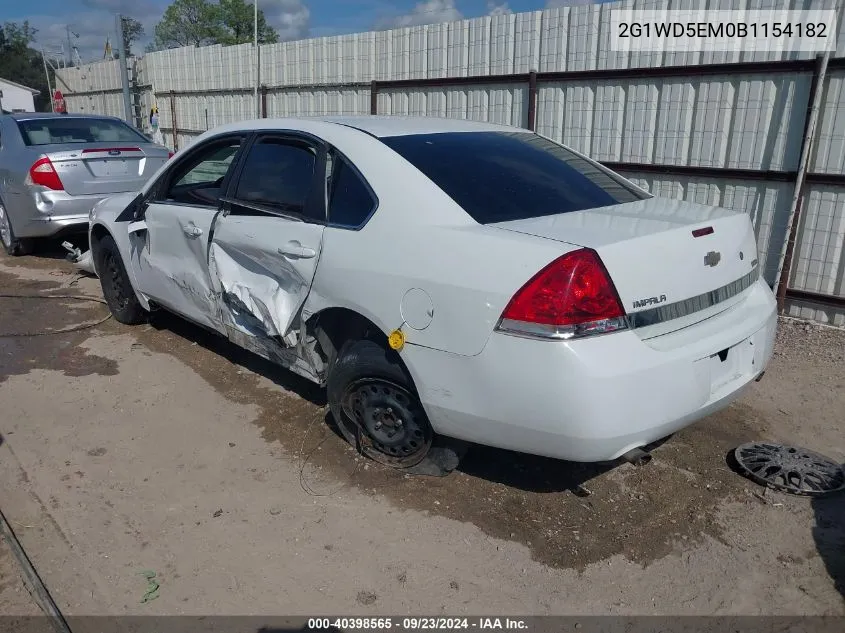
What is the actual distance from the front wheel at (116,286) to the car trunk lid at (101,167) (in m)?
2.13

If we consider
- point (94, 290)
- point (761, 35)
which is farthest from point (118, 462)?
point (761, 35)

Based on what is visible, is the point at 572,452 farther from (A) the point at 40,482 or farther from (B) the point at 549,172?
(A) the point at 40,482

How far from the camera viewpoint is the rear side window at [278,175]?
3.58 m

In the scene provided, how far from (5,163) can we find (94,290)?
85.8 inches

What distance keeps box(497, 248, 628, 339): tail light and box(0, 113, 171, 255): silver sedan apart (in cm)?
631

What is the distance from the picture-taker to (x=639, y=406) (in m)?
2.57

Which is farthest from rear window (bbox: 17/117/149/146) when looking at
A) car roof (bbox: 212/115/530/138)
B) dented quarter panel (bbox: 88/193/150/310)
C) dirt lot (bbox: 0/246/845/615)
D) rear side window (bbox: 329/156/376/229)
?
rear side window (bbox: 329/156/376/229)

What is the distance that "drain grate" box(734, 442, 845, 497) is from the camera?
130 inches

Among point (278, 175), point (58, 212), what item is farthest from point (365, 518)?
point (58, 212)

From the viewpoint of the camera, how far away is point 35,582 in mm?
2648

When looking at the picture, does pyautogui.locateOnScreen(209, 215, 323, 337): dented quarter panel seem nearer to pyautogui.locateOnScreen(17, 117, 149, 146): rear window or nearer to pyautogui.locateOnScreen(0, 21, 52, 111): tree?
pyautogui.locateOnScreen(17, 117, 149, 146): rear window

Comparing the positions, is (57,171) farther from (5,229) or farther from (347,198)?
(347,198)

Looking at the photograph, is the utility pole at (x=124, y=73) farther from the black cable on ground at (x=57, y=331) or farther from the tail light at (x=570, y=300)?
the tail light at (x=570, y=300)

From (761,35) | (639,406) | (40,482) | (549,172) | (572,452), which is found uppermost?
(761,35)
